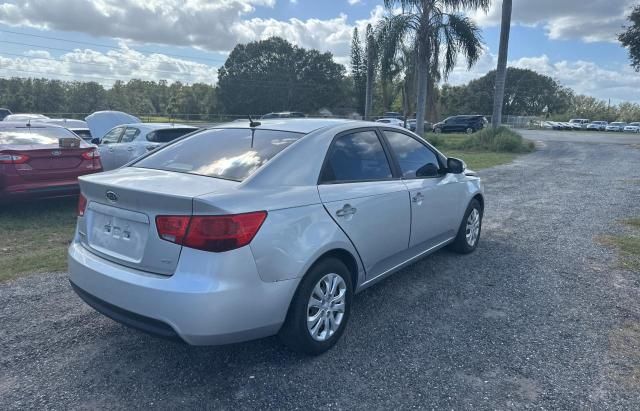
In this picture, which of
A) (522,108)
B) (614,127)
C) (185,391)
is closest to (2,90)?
(185,391)

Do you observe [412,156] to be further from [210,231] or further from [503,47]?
[503,47]

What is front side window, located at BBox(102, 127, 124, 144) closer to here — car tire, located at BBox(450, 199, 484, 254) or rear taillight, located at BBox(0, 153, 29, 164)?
rear taillight, located at BBox(0, 153, 29, 164)

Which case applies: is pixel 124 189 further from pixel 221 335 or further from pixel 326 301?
pixel 326 301

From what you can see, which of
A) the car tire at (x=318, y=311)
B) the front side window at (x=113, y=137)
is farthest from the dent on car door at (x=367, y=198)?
the front side window at (x=113, y=137)

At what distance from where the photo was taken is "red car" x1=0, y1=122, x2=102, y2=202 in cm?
632

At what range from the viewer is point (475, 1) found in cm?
1719

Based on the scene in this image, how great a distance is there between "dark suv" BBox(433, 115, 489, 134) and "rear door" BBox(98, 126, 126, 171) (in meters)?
31.7

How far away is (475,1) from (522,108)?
74.5 m

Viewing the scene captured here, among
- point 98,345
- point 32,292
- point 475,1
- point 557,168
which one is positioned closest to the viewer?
point 98,345

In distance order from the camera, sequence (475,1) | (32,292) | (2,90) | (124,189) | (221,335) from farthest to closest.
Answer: (2,90)
(475,1)
(32,292)
(124,189)
(221,335)

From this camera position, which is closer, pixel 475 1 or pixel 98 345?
pixel 98 345

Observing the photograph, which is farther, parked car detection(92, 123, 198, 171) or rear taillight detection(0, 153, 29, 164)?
parked car detection(92, 123, 198, 171)

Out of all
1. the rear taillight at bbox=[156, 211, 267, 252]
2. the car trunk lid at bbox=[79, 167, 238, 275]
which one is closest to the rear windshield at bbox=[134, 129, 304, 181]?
the car trunk lid at bbox=[79, 167, 238, 275]

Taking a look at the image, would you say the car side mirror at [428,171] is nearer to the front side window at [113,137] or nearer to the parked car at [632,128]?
the front side window at [113,137]
